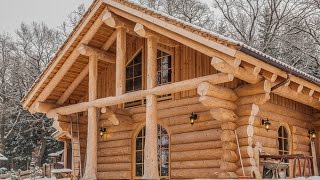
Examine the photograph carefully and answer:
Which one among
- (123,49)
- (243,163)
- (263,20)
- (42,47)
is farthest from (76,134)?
(42,47)

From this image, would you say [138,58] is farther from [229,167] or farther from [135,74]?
[229,167]

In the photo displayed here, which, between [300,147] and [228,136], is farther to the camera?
[300,147]

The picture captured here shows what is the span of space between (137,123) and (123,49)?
274 centimetres

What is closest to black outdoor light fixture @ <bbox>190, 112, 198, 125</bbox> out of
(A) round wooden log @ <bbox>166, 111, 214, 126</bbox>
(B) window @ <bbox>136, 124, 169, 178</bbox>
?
(A) round wooden log @ <bbox>166, 111, 214, 126</bbox>

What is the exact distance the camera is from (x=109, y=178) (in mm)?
15250

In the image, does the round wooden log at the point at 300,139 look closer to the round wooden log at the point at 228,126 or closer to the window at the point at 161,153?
the round wooden log at the point at 228,126

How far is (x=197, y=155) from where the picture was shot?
12.9m

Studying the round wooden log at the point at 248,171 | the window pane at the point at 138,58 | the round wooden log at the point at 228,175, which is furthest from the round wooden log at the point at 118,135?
the round wooden log at the point at 248,171

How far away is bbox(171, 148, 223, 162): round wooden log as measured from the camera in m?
12.5

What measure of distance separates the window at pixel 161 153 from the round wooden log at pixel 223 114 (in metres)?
2.68

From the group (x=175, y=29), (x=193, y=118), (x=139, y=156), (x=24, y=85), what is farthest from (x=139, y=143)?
(x=24, y=85)

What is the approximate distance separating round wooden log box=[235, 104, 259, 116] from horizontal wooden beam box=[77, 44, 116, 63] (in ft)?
15.0

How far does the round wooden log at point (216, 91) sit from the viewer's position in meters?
11.0

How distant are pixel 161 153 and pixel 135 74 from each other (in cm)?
283
